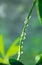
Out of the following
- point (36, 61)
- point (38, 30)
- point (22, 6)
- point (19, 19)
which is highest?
point (22, 6)

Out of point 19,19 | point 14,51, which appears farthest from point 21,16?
point 14,51

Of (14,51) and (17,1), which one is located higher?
(17,1)

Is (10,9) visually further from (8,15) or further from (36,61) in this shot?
(36,61)

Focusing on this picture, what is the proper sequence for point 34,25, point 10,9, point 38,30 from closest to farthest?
point 38,30
point 34,25
point 10,9

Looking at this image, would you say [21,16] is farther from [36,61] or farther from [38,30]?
[36,61]

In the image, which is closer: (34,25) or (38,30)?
(38,30)

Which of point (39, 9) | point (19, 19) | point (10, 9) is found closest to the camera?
point (39, 9)

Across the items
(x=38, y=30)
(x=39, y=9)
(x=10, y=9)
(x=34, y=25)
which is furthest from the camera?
(x=10, y=9)

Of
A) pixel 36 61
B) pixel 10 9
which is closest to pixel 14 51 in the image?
pixel 36 61

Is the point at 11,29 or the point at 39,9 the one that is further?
the point at 11,29
